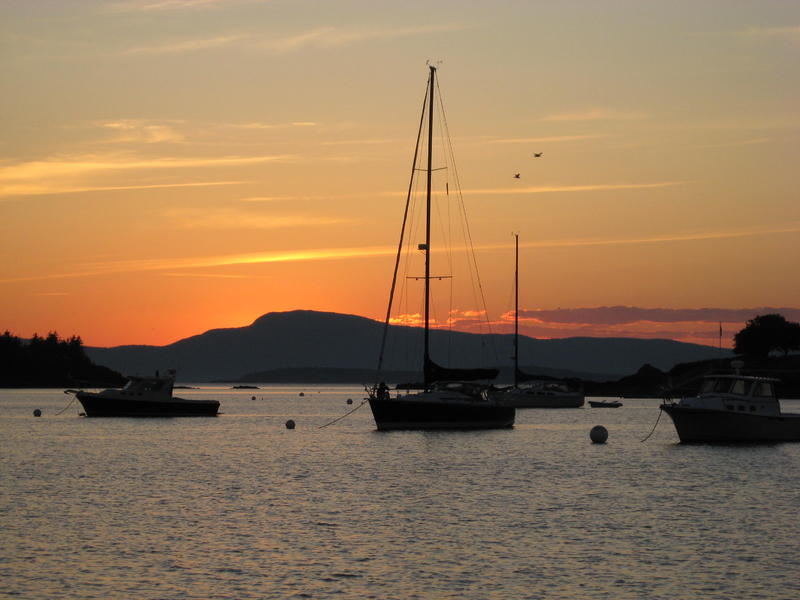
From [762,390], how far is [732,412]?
9.45ft

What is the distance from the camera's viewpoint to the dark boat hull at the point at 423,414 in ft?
221

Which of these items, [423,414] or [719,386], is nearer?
[719,386]

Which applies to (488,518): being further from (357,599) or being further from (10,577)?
(10,577)

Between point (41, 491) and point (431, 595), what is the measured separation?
2351 centimetres

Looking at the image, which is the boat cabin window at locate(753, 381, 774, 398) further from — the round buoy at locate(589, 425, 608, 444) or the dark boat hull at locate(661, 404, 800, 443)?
the round buoy at locate(589, 425, 608, 444)

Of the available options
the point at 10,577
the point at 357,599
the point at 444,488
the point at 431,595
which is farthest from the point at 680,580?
the point at 444,488

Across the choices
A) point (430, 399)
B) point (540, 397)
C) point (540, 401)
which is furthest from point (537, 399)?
point (430, 399)

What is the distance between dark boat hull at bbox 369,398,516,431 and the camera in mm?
67250

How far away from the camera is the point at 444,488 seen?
1735 inches

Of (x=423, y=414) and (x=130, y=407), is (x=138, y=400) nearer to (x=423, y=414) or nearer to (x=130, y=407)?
(x=130, y=407)

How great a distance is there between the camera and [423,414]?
67438mm

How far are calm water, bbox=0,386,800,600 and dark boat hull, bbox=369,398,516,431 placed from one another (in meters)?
2.82

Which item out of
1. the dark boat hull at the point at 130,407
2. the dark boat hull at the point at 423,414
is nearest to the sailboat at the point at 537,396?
the dark boat hull at the point at 130,407

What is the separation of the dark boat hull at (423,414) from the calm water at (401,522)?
2.82 metres
